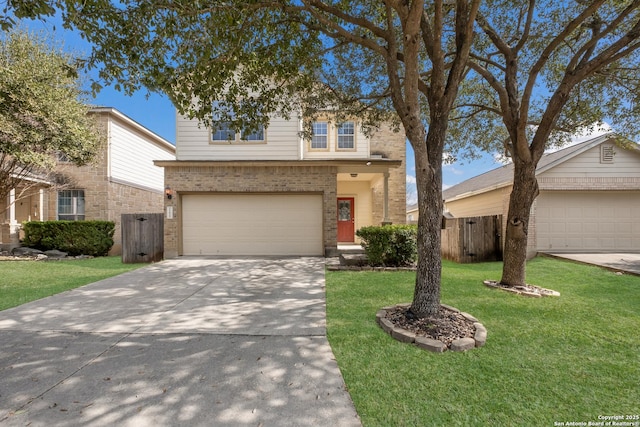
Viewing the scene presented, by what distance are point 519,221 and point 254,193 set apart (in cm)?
832

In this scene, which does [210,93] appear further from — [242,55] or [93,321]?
[93,321]

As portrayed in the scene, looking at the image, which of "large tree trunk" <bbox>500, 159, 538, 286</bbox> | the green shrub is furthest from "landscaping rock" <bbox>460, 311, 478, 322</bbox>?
the green shrub

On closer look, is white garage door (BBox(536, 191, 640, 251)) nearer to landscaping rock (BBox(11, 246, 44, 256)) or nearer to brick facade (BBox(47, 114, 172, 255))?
brick facade (BBox(47, 114, 172, 255))

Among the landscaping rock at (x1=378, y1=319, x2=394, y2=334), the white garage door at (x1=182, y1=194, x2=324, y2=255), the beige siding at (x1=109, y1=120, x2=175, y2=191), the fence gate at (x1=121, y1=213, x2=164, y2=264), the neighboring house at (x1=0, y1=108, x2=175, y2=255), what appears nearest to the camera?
the landscaping rock at (x1=378, y1=319, x2=394, y2=334)

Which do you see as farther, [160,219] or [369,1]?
[160,219]

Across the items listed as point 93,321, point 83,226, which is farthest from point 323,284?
point 83,226

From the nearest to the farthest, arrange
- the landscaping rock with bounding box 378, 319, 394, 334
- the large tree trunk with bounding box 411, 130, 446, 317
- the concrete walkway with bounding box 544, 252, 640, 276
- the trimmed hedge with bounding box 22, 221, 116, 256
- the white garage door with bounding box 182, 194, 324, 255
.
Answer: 1. the landscaping rock with bounding box 378, 319, 394, 334
2. the large tree trunk with bounding box 411, 130, 446, 317
3. the concrete walkway with bounding box 544, 252, 640, 276
4. the white garage door with bounding box 182, 194, 324, 255
5. the trimmed hedge with bounding box 22, 221, 116, 256

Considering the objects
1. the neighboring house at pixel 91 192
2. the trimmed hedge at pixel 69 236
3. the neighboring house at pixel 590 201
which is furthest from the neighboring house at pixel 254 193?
the neighboring house at pixel 590 201

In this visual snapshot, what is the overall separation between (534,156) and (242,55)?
6095 mm

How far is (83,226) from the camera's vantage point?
1216 cm

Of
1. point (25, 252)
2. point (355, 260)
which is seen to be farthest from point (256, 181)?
point (25, 252)

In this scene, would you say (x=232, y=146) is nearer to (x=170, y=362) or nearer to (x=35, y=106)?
(x=35, y=106)

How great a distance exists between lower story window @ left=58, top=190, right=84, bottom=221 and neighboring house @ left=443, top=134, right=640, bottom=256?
1830cm

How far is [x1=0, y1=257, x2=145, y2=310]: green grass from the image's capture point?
5.93 meters
